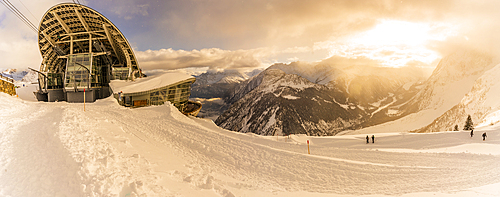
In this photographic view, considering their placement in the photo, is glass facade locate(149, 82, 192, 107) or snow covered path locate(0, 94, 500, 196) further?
glass facade locate(149, 82, 192, 107)

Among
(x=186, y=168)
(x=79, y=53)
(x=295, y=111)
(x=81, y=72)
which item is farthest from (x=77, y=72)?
(x=295, y=111)

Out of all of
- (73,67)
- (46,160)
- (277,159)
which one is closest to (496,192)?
(277,159)

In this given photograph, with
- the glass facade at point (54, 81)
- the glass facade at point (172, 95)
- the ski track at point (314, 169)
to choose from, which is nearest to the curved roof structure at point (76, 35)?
the glass facade at point (54, 81)

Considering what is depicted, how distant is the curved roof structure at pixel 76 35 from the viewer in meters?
30.9

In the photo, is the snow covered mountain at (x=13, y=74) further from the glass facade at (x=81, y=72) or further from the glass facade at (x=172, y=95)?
the glass facade at (x=172, y=95)

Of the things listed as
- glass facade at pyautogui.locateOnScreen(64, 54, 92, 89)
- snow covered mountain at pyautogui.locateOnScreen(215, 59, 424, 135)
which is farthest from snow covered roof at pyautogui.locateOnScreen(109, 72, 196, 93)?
snow covered mountain at pyautogui.locateOnScreen(215, 59, 424, 135)

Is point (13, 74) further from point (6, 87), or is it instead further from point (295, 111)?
point (295, 111)

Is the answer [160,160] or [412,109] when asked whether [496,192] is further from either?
[412,109]

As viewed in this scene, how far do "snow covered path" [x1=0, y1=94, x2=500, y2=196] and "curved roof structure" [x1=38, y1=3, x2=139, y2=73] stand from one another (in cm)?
3004

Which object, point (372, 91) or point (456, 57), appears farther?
point (372, 91)

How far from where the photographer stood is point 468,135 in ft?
76.9

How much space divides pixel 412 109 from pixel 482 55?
4660cm

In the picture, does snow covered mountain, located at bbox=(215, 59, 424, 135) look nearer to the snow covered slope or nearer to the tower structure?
the snow covered slope

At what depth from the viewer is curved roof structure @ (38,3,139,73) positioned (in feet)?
102
